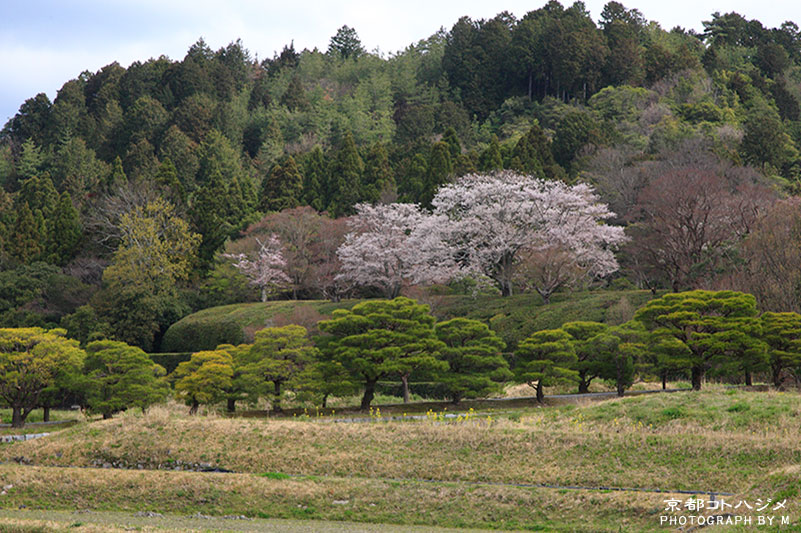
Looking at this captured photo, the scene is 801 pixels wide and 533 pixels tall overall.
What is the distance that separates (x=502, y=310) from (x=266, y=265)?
14611mm

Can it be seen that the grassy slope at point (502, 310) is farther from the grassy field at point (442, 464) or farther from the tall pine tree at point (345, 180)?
the grassy field at point (442, 464)

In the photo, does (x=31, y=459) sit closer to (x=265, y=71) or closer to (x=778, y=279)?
(x=778, y=279)

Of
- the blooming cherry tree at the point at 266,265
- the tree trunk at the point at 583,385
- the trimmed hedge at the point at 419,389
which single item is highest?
the blooming cherry tree at the point at 266,265

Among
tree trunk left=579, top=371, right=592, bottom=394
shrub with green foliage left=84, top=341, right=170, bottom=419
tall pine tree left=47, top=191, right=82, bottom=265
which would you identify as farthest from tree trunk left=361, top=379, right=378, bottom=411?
tall pine tree left=47, top=191, right=82, bottom=265

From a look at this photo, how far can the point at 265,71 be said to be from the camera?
110312 mm

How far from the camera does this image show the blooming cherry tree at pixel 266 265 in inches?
1863

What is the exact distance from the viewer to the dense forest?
134 feet

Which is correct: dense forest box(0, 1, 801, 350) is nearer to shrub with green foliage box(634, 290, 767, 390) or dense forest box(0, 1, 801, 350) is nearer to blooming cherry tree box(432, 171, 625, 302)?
blooming cherry tree box(432, 171, 625, 302)

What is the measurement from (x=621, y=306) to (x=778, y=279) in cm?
649

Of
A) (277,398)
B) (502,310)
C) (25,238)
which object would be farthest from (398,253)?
(25,238)

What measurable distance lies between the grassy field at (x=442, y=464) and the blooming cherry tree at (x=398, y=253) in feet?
69.5

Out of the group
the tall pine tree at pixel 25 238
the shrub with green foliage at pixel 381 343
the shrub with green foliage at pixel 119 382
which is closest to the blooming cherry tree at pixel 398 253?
the shrub with green foliage at pixel 381 343

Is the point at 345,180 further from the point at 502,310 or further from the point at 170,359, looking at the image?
the point at 502,310

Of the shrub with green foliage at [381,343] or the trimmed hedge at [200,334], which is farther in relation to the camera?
the trimmed hedge at [200,334]
